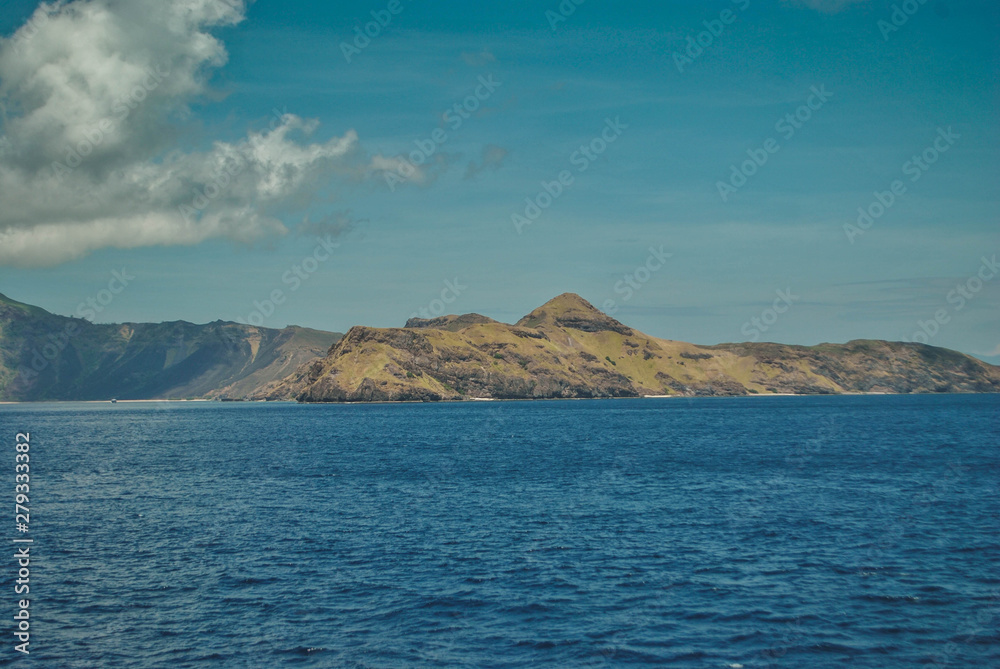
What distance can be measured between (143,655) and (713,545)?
111 ft

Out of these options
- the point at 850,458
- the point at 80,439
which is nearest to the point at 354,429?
the point at 80,439

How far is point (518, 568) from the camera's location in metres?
41.8

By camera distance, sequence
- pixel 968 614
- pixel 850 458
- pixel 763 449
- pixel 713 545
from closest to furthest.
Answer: pixel 968 614 < pixel 713 545 < pixel 850 458 < pixel 763 449

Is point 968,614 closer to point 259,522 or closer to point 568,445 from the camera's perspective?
point 259,522

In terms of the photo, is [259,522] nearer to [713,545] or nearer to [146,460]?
[713,545]

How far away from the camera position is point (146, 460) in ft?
355

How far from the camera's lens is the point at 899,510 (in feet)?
193

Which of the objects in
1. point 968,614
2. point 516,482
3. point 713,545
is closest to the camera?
point 968,614

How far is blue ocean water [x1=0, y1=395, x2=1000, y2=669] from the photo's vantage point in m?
29.9

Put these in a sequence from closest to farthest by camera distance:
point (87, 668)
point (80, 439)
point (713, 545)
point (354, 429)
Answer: point (87, 668) → point (713, 545) → point (80, 439) → point (354, 429)

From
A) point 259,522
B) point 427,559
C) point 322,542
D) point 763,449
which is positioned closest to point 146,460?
point 259,522

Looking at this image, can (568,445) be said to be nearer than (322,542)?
No

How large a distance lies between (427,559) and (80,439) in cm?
14966

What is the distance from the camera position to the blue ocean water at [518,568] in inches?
1179
